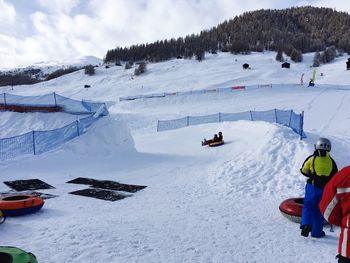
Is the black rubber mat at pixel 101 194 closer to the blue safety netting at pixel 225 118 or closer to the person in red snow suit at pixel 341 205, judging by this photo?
the person in red snow suit at pixel 341 205

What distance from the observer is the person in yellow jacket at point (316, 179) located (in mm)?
6297

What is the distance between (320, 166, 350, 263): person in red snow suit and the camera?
3.17 meters

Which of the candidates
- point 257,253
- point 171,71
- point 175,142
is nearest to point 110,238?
point 257,253

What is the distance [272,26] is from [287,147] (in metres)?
161

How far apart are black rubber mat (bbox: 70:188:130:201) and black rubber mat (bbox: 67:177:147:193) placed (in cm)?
51

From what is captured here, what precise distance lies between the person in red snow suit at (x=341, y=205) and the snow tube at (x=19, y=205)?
21.6 ft

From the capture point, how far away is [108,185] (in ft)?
40.1

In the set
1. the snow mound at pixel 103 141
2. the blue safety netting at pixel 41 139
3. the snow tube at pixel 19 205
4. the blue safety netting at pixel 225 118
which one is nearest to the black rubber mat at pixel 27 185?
the snow tube at pixel 19 205

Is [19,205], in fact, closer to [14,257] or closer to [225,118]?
[14,257]

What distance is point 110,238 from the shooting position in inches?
253

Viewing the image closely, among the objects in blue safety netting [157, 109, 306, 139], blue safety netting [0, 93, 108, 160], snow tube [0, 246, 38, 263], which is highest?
snow tube [0, 246, 38, 263]

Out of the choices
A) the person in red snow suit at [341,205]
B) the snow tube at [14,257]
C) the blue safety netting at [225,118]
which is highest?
the person in red snow suit at [341,205]

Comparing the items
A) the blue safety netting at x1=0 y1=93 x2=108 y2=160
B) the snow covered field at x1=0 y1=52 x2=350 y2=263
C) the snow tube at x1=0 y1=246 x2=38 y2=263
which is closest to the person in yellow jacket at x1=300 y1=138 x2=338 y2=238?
the snow covered field at x1=0 y1=52 x2=350 y2=263

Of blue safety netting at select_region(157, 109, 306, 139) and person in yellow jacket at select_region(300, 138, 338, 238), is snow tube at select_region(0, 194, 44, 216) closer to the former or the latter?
person in yellow jacket at select_region(300, 138, 338, 238)
